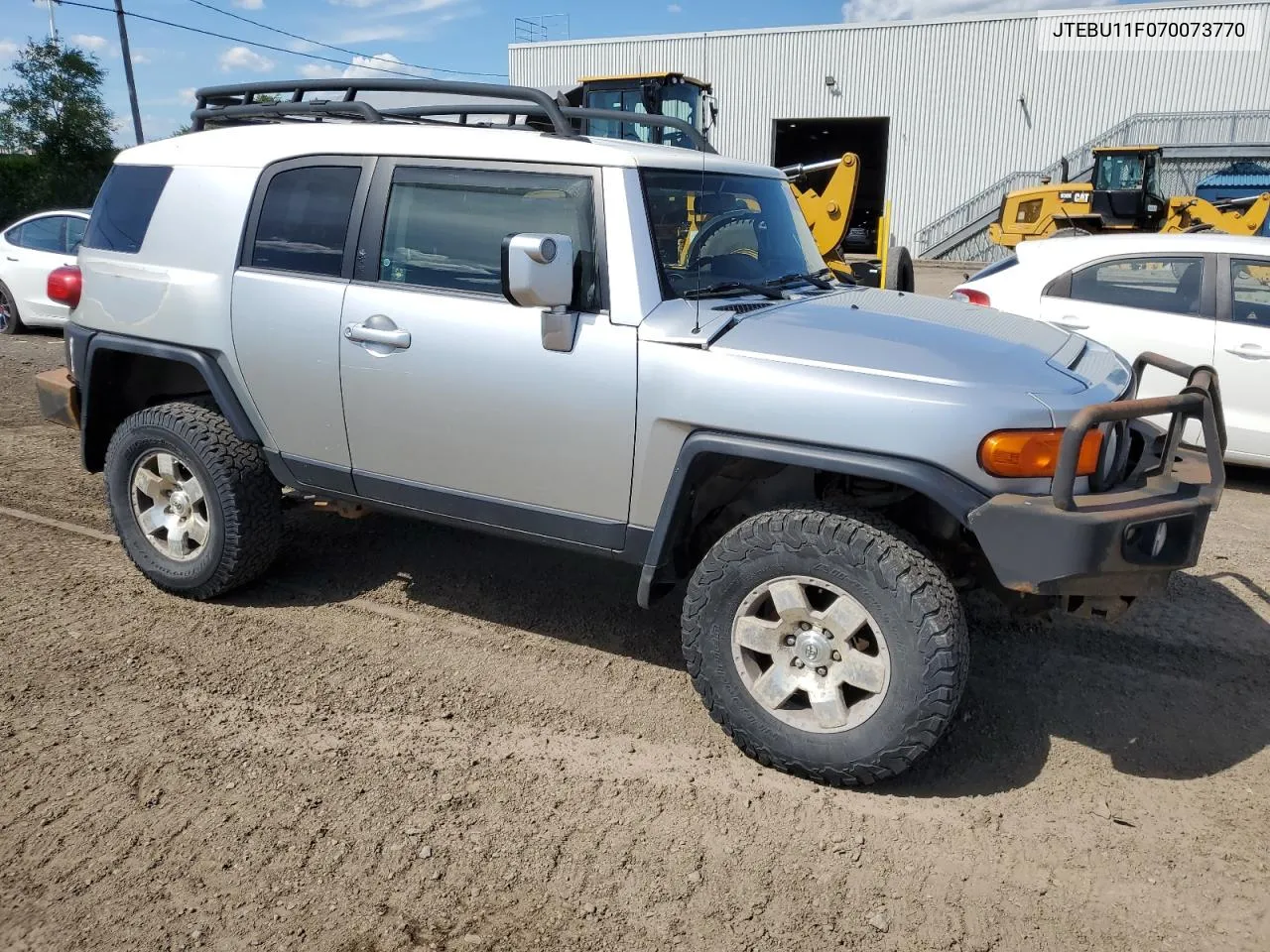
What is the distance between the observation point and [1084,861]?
2836 mm

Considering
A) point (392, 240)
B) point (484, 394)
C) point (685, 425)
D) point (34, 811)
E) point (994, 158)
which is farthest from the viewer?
point (994, 158)

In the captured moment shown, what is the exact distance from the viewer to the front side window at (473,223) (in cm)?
343

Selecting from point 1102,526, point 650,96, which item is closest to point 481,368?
point 1102,526

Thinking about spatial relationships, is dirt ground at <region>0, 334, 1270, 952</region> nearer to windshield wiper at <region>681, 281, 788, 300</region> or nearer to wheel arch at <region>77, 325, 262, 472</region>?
wheel arch at <region>77, 325, 262, 472</region>

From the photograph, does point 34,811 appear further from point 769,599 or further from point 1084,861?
point 1084,861

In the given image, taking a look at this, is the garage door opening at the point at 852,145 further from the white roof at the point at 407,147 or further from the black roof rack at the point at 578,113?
the white roof at the point at 407,147

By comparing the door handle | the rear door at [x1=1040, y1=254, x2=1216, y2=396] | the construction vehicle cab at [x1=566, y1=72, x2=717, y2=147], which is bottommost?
the rear door at [x1=1040, y1=254, x2=1216, y2=396]

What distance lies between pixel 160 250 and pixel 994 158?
3047 cm

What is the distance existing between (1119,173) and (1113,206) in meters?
1.87

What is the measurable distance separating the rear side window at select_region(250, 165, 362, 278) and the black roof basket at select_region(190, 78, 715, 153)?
43 centimetres

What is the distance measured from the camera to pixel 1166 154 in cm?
2834

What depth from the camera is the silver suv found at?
293cm

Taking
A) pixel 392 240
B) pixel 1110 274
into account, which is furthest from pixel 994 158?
pixel 392 240

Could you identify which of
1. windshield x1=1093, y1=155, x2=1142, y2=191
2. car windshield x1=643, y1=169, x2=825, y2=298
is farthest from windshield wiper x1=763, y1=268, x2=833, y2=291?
windshield x1=1093, y1=155, x2=1142, y2=191
